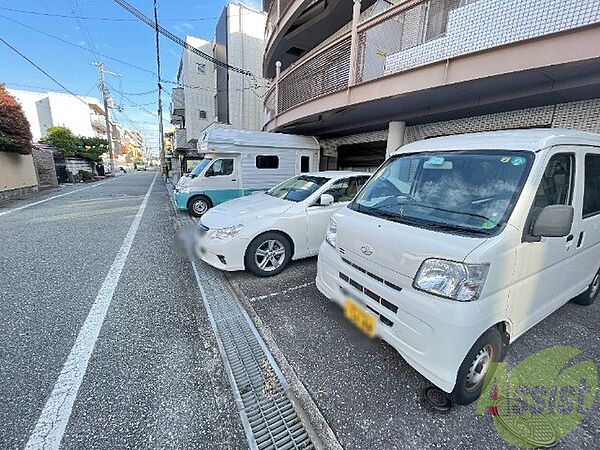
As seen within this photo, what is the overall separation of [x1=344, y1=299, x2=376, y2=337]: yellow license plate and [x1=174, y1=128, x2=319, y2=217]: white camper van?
687 centimetres

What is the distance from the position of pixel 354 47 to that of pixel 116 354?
5.68 metres

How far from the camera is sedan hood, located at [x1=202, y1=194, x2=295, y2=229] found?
12.1 feet

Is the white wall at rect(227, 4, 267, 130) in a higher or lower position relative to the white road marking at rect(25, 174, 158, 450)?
higher

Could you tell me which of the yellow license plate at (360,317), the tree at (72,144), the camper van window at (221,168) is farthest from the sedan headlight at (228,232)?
the tree at (72,144)

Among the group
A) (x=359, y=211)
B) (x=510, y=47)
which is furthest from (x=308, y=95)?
(x=359, y=211)

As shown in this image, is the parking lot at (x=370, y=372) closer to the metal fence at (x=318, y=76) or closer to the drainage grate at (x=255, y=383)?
the drainage grate at (x=255, y=383)

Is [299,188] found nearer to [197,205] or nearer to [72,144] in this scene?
[197,205]

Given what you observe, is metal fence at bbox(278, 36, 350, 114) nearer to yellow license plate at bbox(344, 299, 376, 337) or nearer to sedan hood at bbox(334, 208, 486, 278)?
sedan hood at bbox(334, 208, 486, 278)

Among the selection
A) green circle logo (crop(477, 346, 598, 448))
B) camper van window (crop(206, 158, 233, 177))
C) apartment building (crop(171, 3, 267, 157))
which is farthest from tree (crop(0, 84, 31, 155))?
green circle logo (crop(477, 346, 598, 448))

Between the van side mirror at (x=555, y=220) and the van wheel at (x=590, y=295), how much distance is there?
7.03 feet

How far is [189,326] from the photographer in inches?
108

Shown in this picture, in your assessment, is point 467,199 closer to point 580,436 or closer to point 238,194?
point 580,436

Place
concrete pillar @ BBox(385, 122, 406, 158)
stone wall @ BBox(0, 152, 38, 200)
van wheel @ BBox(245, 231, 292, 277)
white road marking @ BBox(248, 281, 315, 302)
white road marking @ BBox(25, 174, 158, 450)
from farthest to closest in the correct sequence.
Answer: stone wall @ BBox(0, 152, 38, 200)
concrete pillar @ BBox(385, 122, 406, 158)
van wheel @ BBox(245, 231, 292, 277)
white road marking @ BBox(248, 281, 315, 302)
white road marking @ BBox(25, 174, 158, 450)

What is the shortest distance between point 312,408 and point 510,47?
4470mm
